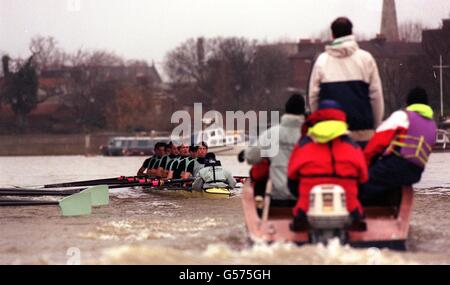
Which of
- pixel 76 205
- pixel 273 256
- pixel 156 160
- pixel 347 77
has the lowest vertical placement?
pixel 156 160

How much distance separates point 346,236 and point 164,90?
6831cm

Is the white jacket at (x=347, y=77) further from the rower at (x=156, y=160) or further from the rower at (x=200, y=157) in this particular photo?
the rower at (x=156, y=160)

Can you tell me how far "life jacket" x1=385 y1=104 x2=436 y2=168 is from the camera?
12.1 m

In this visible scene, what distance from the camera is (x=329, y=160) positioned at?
37.2ft

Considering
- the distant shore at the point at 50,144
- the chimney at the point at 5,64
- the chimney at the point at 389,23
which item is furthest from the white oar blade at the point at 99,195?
the distant shore at the point at 50,144

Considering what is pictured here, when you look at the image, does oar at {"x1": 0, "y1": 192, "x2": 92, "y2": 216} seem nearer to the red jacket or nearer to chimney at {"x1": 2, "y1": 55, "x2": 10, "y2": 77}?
the red jacket

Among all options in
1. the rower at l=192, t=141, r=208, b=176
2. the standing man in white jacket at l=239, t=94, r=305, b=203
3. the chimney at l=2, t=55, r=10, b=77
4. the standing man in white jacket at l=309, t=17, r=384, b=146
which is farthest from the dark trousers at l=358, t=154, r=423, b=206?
the chimney at l=2, t=55, r=10, b=77

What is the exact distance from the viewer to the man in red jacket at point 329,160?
37.2 ft

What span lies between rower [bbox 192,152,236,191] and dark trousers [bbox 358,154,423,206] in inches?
451

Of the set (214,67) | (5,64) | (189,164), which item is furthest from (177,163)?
(5,64)

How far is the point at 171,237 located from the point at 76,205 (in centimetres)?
552

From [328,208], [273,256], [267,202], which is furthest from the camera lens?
[267,202]

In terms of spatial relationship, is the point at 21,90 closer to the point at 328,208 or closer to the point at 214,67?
the point at 214,67

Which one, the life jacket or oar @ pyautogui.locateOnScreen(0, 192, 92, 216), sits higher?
the life jacket
